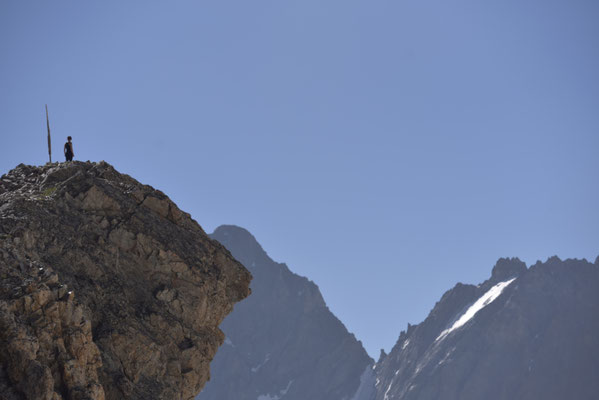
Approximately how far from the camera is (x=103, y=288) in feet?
89.4

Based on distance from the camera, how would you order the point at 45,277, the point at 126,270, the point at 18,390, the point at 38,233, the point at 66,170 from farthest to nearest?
the point at 66,170, the point at 126,270, the point at 38,233, the point at 45,277, the point at 18,390

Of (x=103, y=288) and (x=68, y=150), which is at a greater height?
(x=68, y=150)

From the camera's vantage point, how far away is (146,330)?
27.4m

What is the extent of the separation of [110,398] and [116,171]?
1244 centimetres

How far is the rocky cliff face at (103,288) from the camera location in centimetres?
2156

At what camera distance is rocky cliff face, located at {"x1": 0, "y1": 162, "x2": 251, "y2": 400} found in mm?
21562

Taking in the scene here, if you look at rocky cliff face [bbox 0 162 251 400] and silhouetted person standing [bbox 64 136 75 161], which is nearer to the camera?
rocky cliff face [bbox 0 162 251 400]

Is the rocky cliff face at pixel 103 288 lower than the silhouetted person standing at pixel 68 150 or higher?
lower

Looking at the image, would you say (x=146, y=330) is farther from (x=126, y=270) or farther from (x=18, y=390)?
(x=18, y=390)

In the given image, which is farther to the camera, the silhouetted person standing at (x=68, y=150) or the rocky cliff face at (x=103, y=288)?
the silhouetted person standing at (x=68, y=150)

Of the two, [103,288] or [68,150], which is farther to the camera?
[68,150]

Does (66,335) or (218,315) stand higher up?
(218,315)

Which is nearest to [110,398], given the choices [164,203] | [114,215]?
[114,215]

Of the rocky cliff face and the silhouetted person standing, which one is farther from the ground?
the silhouetted person standing
